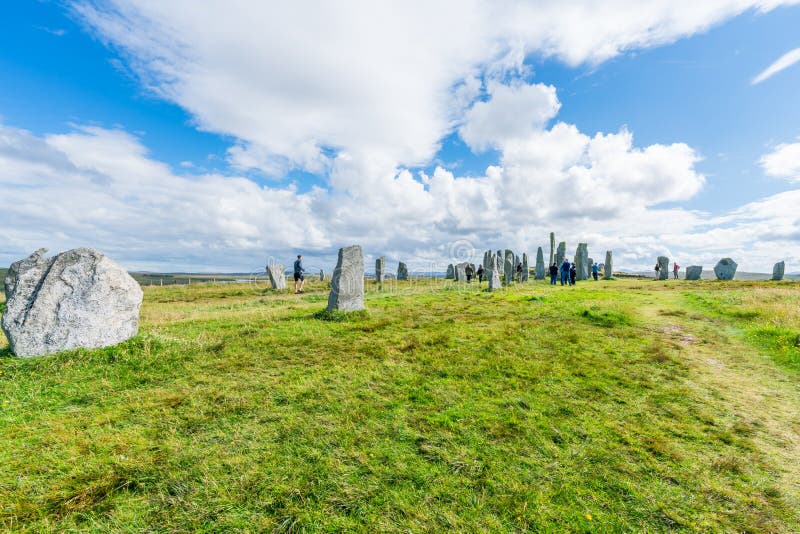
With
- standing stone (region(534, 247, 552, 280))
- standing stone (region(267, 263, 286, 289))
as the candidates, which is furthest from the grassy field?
standing stone (region(534, 247, 552, 280))

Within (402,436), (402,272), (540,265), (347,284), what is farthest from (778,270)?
(402,436)

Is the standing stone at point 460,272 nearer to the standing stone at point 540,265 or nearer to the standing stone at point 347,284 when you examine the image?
the standing stone at point 540,265

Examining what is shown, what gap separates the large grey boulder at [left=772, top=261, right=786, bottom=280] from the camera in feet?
113

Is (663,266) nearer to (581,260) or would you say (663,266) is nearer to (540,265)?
(581,260)

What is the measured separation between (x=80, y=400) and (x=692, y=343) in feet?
47.2

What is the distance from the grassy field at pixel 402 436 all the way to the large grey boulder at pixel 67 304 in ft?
2.29

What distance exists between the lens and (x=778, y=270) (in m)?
34.8

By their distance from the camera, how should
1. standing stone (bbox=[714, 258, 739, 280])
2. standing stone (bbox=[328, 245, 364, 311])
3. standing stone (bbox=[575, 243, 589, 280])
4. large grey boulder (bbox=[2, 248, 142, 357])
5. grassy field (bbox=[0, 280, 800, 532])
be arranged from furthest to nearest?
1. standing stone (bbox=[575, 243, 589, 280])
2. standing stone (bbox=[714, 258, 739, 280])
3. standing stone (bbox=[328, 245, 364, 311])
4. large grey boulder (bbox=[2, 248, 142, 357])
5. grassy field (bbox=[0, 280, 800, 532])

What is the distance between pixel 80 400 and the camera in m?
5.87

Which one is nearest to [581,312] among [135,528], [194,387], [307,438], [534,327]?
[534,327]

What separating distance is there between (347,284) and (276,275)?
15639 millimetres

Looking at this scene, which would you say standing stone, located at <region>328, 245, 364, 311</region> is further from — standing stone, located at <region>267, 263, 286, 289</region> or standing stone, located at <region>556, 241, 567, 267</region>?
standing stone, located at <region>556, 241, 567, 267</region>

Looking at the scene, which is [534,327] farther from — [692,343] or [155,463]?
[155,463]

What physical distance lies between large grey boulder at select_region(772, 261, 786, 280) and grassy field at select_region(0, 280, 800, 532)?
123ft
